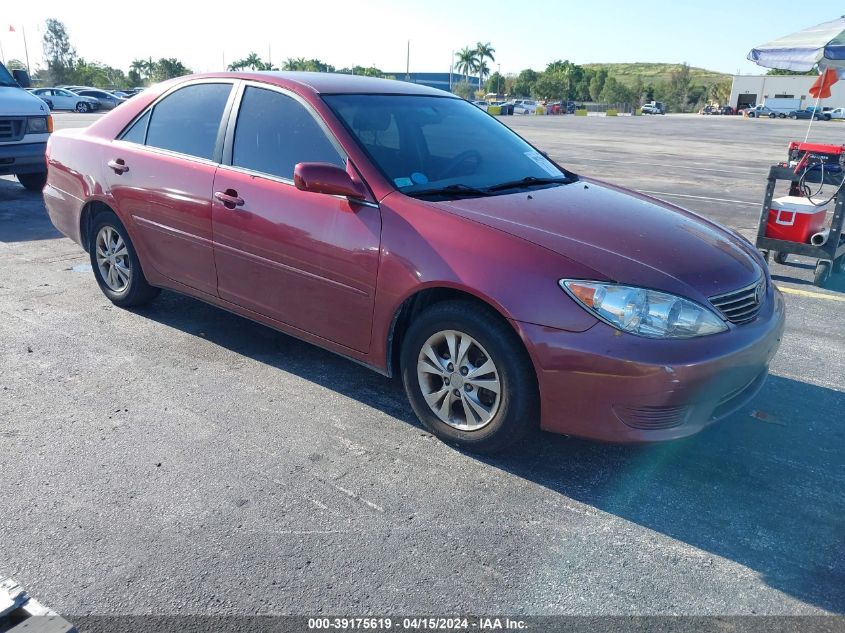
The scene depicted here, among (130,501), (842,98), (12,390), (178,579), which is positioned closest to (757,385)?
(178,579)

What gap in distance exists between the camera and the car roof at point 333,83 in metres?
3.95

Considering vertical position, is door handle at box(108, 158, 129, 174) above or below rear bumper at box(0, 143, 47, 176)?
above

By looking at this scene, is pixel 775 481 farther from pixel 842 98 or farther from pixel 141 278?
Answer: pixel 842 98

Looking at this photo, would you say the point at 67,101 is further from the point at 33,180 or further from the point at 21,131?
the point at 21,131

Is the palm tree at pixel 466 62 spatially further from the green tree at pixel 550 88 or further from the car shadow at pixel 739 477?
the car shadow at pixel 739 477

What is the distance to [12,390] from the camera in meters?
3.79

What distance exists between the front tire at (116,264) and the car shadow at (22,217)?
286cm

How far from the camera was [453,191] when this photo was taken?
11.6ft

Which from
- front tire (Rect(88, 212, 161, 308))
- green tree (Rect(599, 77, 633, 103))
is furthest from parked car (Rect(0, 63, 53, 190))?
green tree (Rect(599, 77, 633, 103))

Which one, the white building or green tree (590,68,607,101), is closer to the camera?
the white building

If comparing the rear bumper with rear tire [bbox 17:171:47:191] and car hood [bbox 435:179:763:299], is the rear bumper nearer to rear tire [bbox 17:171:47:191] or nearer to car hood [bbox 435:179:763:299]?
rear tire [bbox 17:171:47:191]

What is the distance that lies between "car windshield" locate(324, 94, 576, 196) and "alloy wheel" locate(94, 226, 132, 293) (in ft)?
6.74

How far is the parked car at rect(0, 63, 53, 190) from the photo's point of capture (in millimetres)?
9008

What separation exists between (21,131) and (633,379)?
9352 mm
